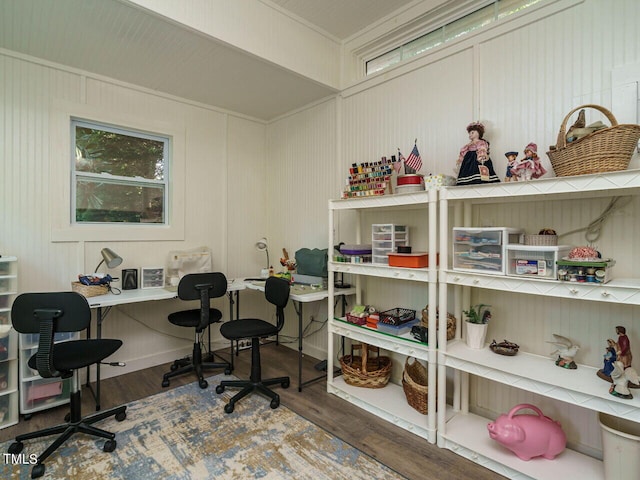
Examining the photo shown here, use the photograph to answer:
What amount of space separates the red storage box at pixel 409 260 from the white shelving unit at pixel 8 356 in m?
2.55

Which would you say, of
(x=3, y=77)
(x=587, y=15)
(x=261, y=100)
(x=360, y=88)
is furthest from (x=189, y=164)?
(x=587, y=15)

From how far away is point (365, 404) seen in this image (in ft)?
7.97

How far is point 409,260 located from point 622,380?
114 cm

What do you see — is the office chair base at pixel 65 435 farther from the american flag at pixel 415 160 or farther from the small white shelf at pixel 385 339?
the american flag at pixel 415 160

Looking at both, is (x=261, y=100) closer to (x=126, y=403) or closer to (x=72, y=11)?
(x=72, y=11)

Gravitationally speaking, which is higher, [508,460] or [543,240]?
[543,240]

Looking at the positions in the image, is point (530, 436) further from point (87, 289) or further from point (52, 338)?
point (87, 289)

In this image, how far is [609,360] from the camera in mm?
1643

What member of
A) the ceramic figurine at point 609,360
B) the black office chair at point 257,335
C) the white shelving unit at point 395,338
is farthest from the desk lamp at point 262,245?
the ceramic figurine at point 609,360

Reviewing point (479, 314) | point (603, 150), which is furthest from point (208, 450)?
point (603, 150)

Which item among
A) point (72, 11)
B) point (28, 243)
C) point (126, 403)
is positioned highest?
point (72, 11)

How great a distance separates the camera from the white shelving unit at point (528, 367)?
1463 millimetres

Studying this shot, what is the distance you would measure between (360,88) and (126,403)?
3.15 meters

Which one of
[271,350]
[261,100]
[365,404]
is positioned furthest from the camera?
[271,350]
